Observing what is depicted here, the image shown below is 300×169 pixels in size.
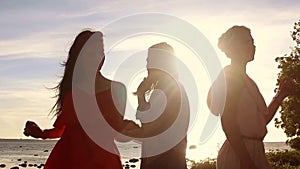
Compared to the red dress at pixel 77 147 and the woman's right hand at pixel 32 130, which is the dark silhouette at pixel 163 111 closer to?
the red dress at pixel 77 147

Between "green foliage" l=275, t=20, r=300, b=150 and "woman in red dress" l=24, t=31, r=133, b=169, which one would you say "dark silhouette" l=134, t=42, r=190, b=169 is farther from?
"green foliage" l=275, t=20, r=300, b=150

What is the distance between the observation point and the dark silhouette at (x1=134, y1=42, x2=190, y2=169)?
24.9 feet

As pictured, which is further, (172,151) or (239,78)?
(172,151)

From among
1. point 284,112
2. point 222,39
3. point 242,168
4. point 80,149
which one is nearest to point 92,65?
point 80,149

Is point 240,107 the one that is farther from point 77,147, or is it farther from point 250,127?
point 77,147

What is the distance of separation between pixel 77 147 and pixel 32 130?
0.57 m

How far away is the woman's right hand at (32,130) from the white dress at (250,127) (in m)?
1.88

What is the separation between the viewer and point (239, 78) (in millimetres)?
7074

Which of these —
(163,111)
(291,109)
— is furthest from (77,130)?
(291,109)

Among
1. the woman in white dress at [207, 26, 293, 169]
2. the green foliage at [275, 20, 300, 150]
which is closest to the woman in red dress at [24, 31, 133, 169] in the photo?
the woman in white dress at [207, 26, 293, 169]

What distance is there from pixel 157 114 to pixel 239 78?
41.6 inches

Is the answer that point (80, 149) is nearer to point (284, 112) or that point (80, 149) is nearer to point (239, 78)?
point (239, 78)

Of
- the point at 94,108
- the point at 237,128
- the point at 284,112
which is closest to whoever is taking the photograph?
the point at 237,128

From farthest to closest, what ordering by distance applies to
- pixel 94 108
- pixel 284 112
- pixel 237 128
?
pixel 284 112
pixel 94 108
pixel 237 128
